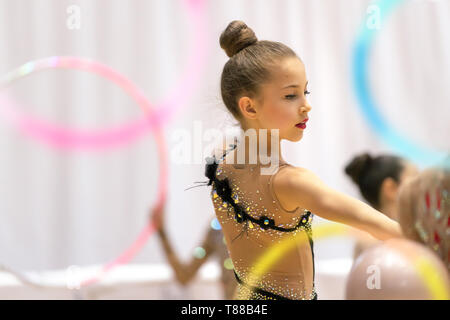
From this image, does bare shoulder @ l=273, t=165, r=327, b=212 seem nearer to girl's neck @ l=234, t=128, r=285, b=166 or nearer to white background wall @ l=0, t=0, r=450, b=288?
girl's neck @ l=234, t=128, r=285, b=166

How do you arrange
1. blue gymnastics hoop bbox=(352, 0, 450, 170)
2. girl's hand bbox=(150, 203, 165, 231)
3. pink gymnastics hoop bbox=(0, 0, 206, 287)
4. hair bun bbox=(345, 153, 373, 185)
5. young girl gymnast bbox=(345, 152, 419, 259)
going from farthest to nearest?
blue gymnastics hoop bbox=(352, 0, 450, 170)
pink gymnastics hoop bbox=(0, 0, 206, 287)
girl's hand bbox=(150, 203, 165, 231)
hair bun bbox=(345, 153, 373, 185)
young girl gymnast bbox=(345, 152, 419, 259)

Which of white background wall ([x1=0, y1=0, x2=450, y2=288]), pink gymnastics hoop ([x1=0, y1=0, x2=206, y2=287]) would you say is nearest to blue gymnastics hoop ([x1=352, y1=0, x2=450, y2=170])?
white background wall ([x1=0, y1=0, x2=450, y2=288])

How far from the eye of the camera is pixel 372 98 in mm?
3547

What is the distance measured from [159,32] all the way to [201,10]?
0.29m

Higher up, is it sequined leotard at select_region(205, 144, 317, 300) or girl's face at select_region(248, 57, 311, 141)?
girl's face at select_region(248, 57, 311, 141)

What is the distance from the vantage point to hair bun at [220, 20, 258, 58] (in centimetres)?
121

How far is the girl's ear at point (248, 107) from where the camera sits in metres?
1.20

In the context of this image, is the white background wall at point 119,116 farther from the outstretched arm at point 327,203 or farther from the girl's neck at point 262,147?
the outstretched arm at point 327,203

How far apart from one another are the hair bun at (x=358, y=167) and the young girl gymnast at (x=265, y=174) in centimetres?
119

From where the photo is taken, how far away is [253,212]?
1.20 m

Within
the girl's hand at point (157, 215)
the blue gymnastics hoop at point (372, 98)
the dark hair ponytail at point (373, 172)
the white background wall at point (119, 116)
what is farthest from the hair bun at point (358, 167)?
the blue gymnastics hoop at point (372, 98)
